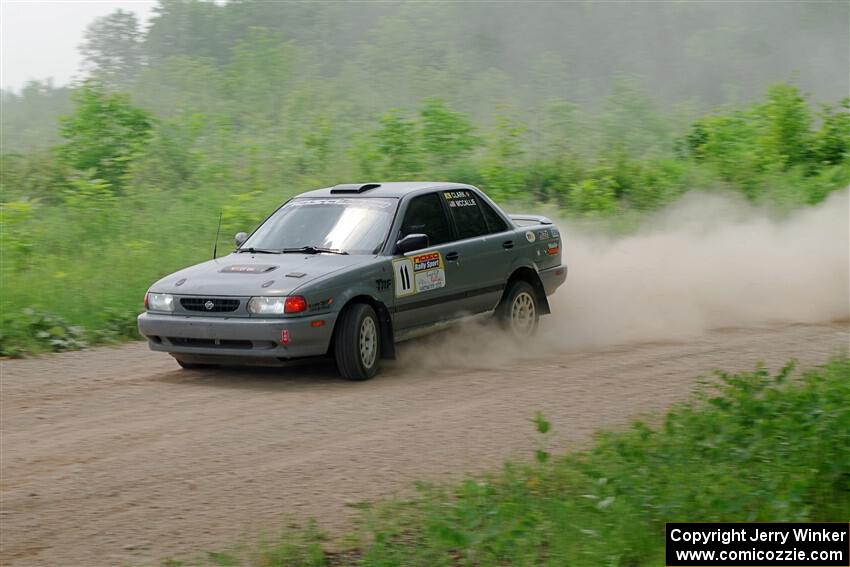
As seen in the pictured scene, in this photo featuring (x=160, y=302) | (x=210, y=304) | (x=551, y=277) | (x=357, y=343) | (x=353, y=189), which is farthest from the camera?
(x=551, y=277)

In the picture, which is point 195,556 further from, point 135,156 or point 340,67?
point 340,67

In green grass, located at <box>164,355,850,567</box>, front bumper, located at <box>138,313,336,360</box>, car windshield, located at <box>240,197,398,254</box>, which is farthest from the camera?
car windshield, located at <box>240,197,398,254</box>

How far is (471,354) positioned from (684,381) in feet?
7.44

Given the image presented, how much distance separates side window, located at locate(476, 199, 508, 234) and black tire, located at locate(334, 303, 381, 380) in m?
2.19

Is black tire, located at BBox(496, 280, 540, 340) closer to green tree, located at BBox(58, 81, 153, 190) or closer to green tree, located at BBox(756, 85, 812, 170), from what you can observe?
green tree, located at BBox(58, 81, 153, 190)

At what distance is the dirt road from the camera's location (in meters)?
5.71

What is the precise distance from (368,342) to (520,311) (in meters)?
2.41

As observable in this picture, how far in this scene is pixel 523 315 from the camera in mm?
11438

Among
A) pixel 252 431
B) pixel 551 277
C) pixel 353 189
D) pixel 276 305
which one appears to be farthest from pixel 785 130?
pixel 252 431

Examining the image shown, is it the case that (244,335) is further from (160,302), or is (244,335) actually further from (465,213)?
(465,213)

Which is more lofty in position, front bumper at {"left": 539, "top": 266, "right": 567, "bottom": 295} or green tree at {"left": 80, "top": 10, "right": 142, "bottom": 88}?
green tree at {"left": 80, "top": 10, "right": 142, "bottom": 88}

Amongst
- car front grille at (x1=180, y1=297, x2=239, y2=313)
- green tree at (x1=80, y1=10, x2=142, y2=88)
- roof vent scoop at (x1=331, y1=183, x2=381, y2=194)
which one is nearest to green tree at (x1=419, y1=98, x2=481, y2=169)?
roof vent scoop at (x1=331, y1=183, x2=381, y2=194)

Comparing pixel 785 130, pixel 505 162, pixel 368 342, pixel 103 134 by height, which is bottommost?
pixel 368 342

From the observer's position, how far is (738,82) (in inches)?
2090
